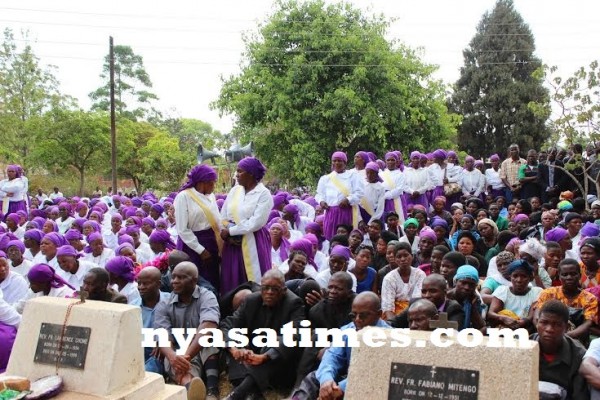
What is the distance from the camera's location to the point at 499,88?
1313 inches

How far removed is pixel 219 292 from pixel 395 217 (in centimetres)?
339

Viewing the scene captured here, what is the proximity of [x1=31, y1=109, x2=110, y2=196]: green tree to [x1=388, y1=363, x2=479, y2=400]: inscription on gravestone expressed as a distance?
25238mm

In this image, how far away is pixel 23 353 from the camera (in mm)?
4141

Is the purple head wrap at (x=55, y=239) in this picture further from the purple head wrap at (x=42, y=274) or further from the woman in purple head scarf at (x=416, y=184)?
the woman in purple head scarf at (x=416, y=184)

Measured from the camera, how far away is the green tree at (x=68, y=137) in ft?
85.7

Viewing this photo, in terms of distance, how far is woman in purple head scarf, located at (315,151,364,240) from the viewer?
30.9ft

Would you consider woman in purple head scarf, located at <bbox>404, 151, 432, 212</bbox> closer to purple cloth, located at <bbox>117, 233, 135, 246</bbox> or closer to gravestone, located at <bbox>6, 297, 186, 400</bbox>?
purple cloth, located at <bbox>117, 233, 135, 246</bbox>

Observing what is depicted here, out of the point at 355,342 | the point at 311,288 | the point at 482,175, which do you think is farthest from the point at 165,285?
the point at 482,175

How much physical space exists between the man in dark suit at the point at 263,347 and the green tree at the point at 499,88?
1190 inches

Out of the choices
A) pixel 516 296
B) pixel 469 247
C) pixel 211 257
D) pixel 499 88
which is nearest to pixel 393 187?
pixel 469 247

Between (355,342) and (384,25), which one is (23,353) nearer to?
(355,342)

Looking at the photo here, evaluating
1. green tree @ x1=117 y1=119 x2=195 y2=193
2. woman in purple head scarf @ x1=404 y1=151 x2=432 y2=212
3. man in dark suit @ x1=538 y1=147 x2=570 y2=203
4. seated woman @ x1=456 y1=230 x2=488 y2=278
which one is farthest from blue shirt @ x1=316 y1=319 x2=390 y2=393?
green tree @ x1=117 y1=119 x2=195 y2=193

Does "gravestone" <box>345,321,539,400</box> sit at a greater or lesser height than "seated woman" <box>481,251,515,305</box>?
lesser

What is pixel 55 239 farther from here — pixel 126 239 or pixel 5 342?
pixel 5 342
